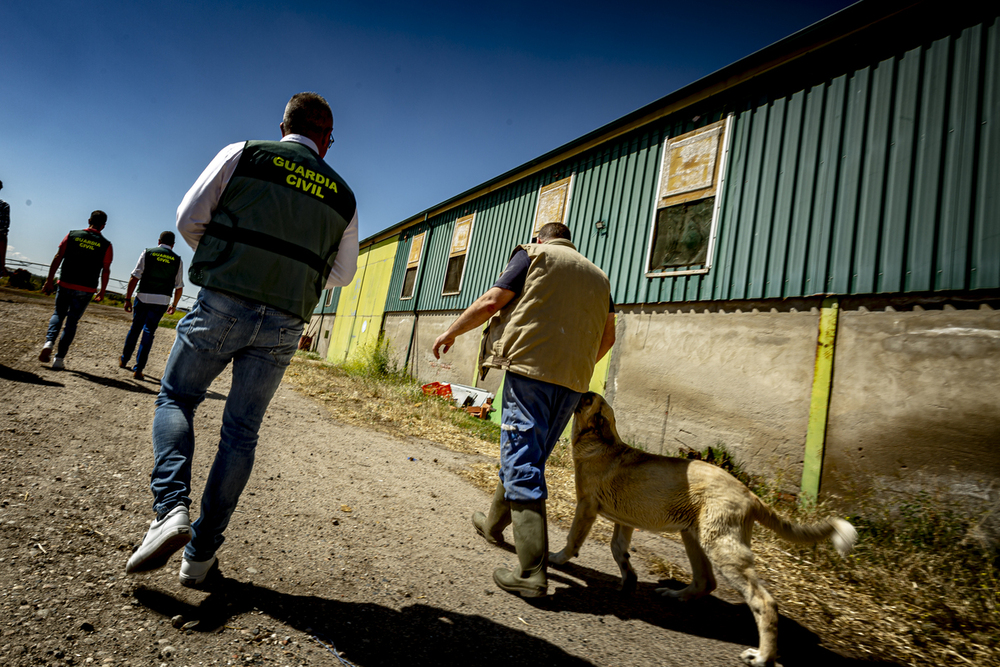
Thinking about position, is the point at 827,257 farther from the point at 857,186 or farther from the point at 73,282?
the point at 73,282

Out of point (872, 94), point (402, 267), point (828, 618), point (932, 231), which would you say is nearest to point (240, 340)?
point (828, 618)

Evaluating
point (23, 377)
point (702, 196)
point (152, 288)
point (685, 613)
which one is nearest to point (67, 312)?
point (152, 288)

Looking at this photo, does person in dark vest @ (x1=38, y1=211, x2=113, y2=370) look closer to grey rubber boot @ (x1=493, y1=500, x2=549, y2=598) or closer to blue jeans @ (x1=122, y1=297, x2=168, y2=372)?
blue jeans @ (x1=122, y1=297, x2=168, y2=372)

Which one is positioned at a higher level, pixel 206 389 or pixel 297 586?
pixel 206 389

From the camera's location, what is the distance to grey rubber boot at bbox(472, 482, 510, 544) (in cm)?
306

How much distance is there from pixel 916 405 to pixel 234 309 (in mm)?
5563

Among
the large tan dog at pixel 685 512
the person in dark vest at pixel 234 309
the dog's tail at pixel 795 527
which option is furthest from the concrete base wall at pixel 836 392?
the person in dark vest at pixel 234 309

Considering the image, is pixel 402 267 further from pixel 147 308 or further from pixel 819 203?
pixel 819 203

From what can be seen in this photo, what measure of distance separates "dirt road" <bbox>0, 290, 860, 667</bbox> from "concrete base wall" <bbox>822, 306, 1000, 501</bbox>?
7.99 feet

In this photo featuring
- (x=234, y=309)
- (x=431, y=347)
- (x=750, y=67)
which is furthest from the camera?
(x=431, y=347)

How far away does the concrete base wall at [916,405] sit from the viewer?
398cm

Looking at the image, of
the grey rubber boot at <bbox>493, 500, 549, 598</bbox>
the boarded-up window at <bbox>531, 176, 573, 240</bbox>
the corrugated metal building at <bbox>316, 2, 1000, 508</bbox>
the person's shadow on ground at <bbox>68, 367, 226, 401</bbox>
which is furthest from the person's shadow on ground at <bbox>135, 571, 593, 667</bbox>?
the boarded-up window at <bbox>531, 176, 573, 240</bbox>

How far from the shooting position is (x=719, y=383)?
19.4ft

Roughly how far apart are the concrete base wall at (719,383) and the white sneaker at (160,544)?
5527 millimetres
